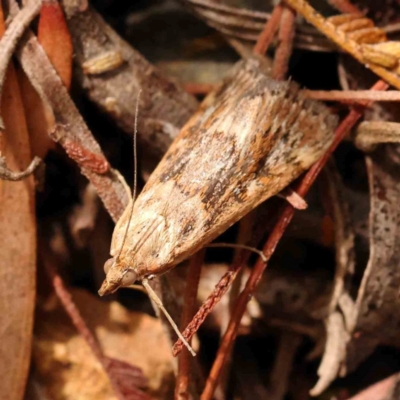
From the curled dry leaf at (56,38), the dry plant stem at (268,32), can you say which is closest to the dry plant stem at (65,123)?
the curled dry leaf at (56,38)

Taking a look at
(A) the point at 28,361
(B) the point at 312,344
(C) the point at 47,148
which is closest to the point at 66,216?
(C) the point at 47,148

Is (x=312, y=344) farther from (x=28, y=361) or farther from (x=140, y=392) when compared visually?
(x=28, y=361)

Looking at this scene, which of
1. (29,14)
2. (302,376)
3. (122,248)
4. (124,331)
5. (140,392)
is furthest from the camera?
(302,376)

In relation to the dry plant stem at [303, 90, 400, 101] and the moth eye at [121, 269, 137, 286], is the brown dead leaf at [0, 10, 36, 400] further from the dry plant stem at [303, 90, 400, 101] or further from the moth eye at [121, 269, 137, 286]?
the dry plant stem at [303, 90, 400, 101]

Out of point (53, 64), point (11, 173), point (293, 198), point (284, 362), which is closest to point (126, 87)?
point (53, 64)

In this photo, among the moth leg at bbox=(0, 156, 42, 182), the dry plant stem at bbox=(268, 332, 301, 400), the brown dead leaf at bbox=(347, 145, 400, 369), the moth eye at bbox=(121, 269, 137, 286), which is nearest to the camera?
the moth eye at bbox=(121, 269, 137, 286)

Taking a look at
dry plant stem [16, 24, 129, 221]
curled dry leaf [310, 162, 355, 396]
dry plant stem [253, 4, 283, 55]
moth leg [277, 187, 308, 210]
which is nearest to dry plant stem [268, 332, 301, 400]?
curled dry leaf [310, 162, 355, 396]
